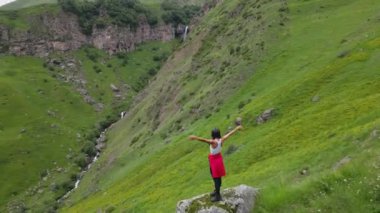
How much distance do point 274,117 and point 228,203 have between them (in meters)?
35.5

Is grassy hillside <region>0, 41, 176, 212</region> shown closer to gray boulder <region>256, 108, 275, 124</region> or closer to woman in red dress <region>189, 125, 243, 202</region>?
gray boulder <region>256, 108, 275, 124</region>

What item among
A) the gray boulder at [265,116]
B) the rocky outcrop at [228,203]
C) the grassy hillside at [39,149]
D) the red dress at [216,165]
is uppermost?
the red dress at [216,165]

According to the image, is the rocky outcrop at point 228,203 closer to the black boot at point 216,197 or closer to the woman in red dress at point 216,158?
the black boot at point 216,197

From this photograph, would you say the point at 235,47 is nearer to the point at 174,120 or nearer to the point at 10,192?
the point at 174,120

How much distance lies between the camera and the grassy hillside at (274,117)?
2509 centimetres

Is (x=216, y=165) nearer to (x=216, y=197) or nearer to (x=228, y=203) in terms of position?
(x=216, y=197)

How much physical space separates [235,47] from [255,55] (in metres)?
15.2

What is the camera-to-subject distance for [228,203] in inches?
930

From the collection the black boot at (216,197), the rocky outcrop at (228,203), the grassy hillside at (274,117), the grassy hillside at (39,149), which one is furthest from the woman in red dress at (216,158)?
the grassy hillside at (39,149)

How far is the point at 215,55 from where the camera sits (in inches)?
4412

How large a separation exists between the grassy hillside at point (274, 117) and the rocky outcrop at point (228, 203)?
2.14 feet

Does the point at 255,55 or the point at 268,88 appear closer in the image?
the point at 268,88

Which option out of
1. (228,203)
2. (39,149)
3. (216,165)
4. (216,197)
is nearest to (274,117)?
(216,165)

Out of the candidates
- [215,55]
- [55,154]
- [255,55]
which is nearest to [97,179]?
[215,55]
